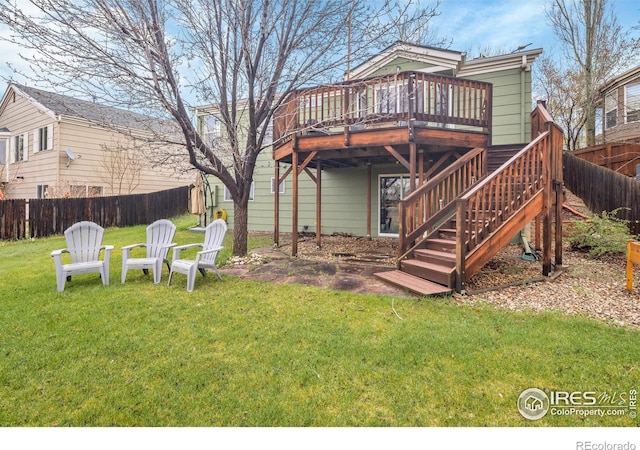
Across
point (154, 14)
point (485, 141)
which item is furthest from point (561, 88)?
point (154, 14)

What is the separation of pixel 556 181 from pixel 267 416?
19.2ft

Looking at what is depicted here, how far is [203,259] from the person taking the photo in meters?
4.99

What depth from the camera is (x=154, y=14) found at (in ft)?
17.4

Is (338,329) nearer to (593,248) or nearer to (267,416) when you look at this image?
(267,416)

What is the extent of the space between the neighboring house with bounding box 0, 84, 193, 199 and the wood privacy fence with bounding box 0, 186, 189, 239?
1.56 m

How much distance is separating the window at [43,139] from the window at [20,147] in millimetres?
912

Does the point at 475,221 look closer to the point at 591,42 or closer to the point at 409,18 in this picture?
the point at 409,18

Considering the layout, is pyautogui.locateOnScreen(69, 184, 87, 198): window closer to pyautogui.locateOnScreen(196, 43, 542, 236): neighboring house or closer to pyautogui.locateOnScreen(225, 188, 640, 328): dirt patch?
pyautogui.locateOnScreen(196, 43, 542, 236): neighboring house

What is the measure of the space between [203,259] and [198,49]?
13.4 feet

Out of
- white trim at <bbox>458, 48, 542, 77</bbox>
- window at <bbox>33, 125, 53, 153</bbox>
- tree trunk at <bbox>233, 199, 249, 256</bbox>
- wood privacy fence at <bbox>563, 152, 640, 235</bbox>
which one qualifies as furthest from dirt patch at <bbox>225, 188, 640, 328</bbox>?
window at <bbox>33, 125, 53, 153</bbox>

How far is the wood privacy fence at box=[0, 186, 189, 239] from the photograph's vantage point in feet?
32.0

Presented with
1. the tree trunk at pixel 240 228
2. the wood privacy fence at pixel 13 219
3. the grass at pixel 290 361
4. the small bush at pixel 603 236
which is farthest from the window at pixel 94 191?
the small bush at pixel 603 236

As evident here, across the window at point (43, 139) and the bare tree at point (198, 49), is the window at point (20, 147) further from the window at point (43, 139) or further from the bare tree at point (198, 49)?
the bare tree at point (198, 49)
